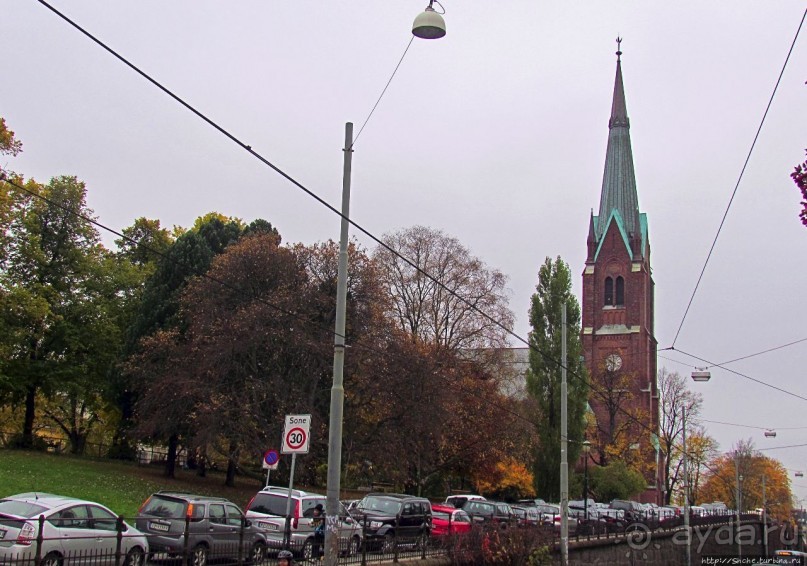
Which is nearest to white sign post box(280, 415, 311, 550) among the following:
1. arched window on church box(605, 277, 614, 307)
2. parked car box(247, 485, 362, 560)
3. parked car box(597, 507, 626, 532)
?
parked car box(247, 485, 362, 560)

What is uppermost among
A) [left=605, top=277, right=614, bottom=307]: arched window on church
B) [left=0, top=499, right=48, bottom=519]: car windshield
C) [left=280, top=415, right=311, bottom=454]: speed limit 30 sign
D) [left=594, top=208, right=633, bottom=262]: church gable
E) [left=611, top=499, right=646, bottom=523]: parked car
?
[left=594, top=208, right=633, bottom=262]: church gable

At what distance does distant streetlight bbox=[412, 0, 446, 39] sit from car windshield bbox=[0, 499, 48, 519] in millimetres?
10972

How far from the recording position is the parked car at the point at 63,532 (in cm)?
1429

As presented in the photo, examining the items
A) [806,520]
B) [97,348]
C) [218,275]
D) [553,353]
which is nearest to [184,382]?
[218,275]

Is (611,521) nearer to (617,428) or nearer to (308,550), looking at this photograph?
(308,550)

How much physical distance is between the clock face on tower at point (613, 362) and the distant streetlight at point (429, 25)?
2908 inches

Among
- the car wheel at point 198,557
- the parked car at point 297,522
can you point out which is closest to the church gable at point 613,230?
the parked car at point 297,522

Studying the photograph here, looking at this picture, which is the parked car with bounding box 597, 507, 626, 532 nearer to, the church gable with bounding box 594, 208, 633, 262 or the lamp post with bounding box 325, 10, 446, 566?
the lamp post with bounding box 325, 10, 446, 566

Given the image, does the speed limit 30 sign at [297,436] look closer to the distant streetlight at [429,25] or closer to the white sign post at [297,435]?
the white sign post at [297,435]

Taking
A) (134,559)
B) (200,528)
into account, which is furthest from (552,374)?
(134,559)

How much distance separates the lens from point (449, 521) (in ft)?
→ 86.8

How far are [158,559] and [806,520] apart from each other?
294 ft

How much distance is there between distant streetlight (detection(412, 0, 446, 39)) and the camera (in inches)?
487

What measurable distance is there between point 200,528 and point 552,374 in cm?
4236
